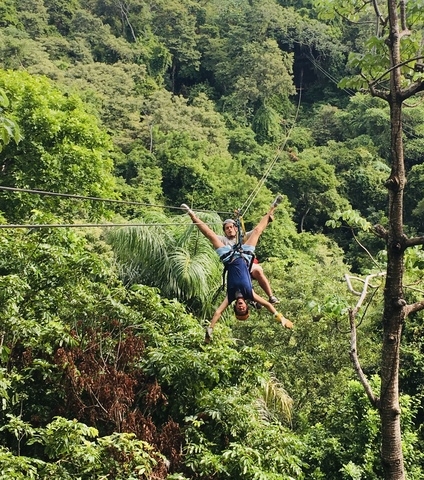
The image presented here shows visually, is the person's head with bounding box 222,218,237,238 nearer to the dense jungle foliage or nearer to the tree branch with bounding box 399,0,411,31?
the dense jungle foliage

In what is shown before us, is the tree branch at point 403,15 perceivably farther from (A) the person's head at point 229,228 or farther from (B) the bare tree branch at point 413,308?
(A) the person's head at point 229,228

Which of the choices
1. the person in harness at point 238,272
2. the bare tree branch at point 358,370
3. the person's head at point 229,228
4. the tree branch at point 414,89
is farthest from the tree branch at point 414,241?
the person's head at point 229,228

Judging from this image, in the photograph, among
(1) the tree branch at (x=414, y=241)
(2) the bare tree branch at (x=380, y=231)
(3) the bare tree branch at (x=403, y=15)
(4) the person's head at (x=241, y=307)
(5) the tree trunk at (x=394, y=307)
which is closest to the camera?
(1) the tree branch at (x=414, y=241)

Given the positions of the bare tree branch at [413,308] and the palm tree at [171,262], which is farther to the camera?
the palm tree at [171,262]

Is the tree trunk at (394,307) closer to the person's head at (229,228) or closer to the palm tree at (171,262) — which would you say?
the person's head at (229,228)

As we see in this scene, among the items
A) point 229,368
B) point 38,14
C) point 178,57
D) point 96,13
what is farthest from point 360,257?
point 96,13

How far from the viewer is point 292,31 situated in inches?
1479

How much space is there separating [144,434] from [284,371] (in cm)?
565

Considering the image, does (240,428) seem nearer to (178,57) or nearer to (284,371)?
(284,371)

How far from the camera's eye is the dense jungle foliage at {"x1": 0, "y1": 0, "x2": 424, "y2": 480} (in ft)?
14.5

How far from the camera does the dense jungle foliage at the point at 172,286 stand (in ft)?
14.5

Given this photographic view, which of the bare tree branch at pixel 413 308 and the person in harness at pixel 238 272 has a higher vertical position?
the bare tree branch at pixel 413 308

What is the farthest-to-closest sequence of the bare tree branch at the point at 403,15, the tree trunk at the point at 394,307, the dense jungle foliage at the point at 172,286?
the dense jungle foliage at the point at 172,286 → the bare tree branch at the point at 403,15 → the tree trunk at the point at 394,307

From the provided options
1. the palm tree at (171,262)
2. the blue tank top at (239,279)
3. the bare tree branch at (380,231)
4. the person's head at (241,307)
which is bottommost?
the palm tree at (171,262)
